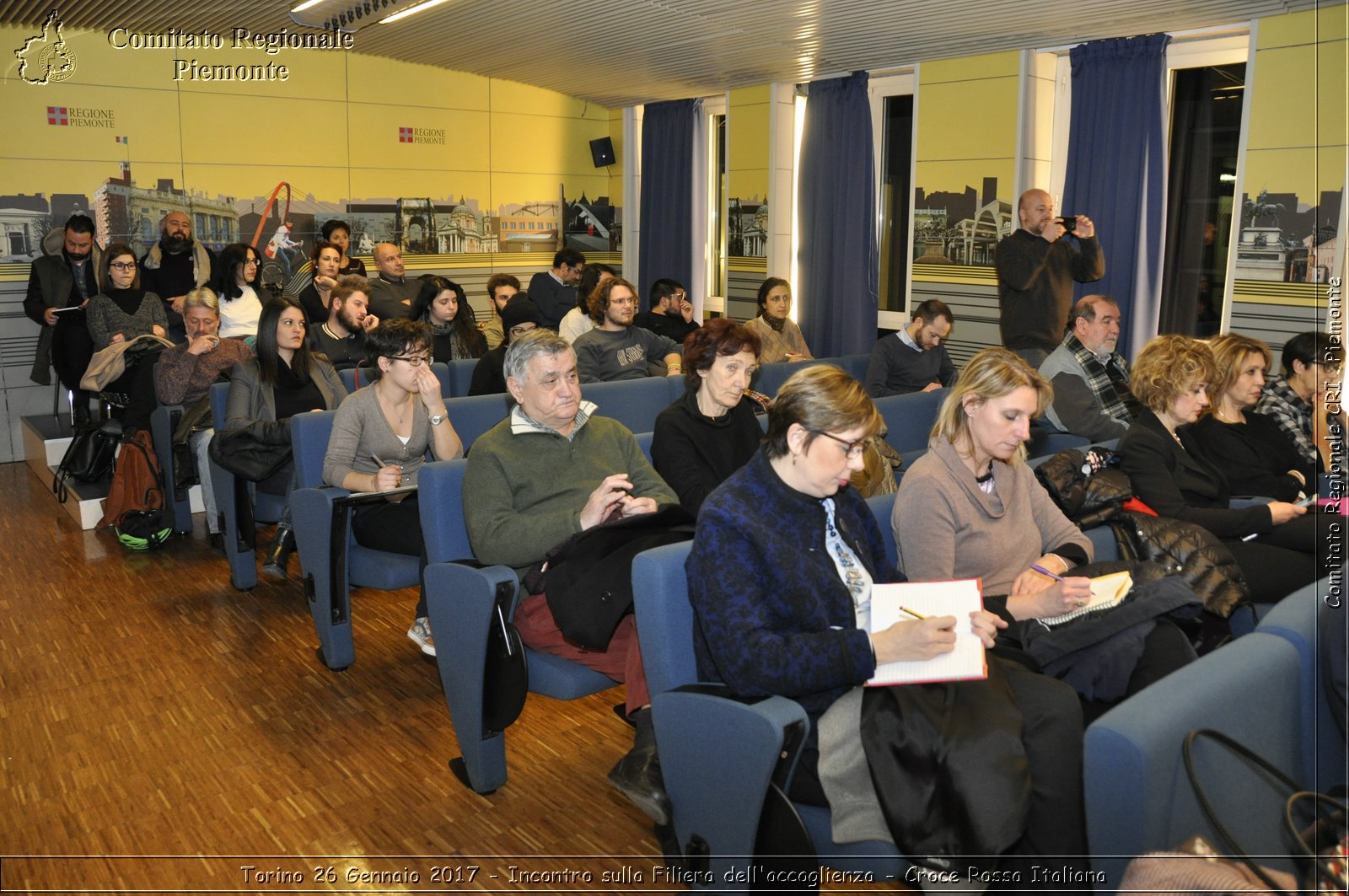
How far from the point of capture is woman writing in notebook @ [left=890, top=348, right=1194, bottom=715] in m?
2.62

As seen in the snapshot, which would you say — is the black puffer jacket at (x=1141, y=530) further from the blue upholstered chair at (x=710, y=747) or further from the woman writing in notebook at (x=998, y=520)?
the blue upholstered chair at (x=710, y=747)

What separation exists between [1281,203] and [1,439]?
30.2ft

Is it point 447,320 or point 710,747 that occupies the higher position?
point 447,320

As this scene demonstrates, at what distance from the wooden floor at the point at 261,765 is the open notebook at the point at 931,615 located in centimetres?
104

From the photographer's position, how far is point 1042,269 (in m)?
6.78

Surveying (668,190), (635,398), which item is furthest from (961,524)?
(668,190)

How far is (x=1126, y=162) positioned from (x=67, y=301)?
7.73 metres

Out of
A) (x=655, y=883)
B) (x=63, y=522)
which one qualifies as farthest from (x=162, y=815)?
(x=63, y=522)

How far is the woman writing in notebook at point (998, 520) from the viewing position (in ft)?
8.60

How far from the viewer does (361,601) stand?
5031 millimetres

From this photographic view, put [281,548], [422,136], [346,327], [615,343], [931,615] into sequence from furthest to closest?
1. [422,136]
2. [615,343]
3. [346,327]
4. [281,548]
5. [931,615]

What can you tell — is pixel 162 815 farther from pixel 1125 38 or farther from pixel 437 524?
pixel 1125 38

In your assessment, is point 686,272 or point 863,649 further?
point 686,272

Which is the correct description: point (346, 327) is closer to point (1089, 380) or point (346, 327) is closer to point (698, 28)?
point (698, 28)
